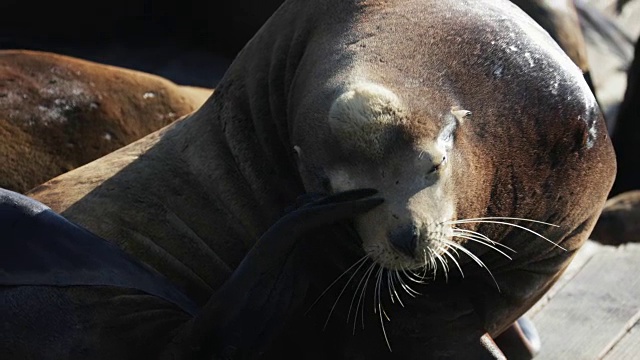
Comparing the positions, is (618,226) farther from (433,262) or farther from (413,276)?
(433,262)

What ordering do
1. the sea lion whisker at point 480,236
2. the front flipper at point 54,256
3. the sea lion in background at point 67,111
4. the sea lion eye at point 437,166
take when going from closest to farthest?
the sea lion eye at point 437,166 < the sea lion whisker at point 480,236 < the front flipper at point 54,256 < the sea lion in background at point 67,111

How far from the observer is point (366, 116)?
9.92ft

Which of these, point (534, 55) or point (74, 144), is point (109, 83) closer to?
point (74, 144)

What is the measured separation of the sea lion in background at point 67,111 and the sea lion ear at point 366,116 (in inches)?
76.3

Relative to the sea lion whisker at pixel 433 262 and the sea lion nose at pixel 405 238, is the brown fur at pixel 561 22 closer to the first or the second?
the sea lion whisker at pixel 433 262

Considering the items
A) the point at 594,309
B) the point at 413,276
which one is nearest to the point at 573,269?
the point at 594,309

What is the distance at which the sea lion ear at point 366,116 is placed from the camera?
9.91ft

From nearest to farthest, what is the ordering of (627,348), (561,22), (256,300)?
(256,300), (627,348), (561,22)

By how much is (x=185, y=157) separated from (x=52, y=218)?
589 millimetres

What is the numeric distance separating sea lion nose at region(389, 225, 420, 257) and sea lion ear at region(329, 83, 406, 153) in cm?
20

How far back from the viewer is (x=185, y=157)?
3953 millimetres

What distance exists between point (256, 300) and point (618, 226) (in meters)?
2.50

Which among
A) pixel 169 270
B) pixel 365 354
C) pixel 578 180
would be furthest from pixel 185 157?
pixel 578 180

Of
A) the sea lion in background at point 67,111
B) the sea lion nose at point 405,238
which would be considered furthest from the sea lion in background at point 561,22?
the sea lion nose at point 405,238
